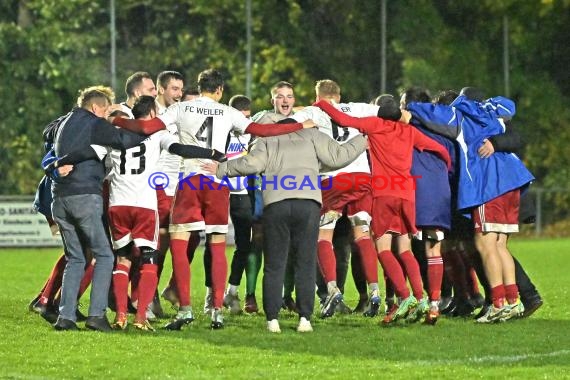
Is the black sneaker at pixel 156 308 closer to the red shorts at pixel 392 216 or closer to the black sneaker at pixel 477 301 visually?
the red shorts at pixel 392 216

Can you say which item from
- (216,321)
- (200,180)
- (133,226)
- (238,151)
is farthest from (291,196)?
(238,151)

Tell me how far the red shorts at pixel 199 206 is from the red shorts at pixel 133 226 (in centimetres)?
22

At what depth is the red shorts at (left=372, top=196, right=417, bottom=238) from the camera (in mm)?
11102

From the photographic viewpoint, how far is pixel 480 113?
11.5 metres

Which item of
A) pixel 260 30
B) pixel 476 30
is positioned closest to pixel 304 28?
pixel 260 30

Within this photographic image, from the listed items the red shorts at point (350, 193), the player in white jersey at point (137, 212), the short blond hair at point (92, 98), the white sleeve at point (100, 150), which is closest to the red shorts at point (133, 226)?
the player in white jersey at point (137, 212)

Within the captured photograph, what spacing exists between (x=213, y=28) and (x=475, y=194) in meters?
18.4

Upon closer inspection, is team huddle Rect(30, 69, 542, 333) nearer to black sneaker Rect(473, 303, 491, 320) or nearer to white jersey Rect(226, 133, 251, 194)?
black sneaker Rect(473, 303, 491, 320)

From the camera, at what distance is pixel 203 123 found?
10836 mm

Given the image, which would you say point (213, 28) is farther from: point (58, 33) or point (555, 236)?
point (555, 236)

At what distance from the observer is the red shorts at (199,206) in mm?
10844

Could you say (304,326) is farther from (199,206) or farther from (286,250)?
(199,206)

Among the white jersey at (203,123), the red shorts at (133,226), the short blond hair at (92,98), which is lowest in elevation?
the red shorts at (133,226)

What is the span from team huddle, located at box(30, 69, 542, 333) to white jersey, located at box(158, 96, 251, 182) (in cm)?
1
